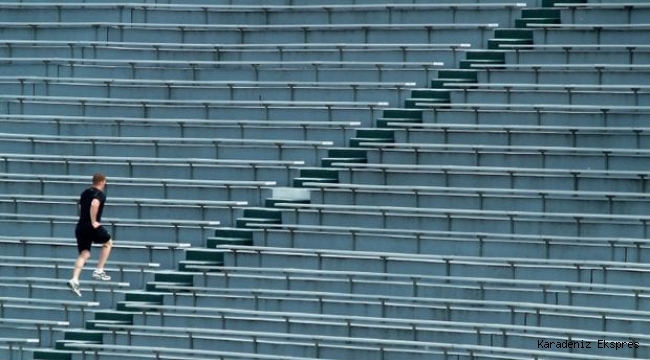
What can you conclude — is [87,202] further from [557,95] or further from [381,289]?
[557,95]

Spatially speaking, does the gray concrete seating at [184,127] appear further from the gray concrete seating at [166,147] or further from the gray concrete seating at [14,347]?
the gray concrete seating at [14,347]

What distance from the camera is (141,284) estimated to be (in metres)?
15.3

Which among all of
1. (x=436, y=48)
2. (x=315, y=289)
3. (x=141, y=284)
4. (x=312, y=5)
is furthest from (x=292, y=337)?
(x=312, y=5)

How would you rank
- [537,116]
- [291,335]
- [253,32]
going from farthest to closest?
[253,32], [537,116], [291,335]

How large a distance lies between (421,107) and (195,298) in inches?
119

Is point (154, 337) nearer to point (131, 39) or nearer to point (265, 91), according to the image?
point (265, 91)

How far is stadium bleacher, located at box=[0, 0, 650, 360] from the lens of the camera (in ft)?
45.5

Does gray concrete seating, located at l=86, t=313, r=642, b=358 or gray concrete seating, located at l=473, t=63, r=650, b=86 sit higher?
gray concrete seating, located at l=473, t=63, r=650, b=86

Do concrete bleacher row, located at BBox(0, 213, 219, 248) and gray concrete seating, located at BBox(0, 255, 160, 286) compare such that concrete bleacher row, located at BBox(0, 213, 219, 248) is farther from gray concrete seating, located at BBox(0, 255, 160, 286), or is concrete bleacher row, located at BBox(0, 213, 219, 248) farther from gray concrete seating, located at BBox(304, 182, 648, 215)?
gray concrete seating, located at BBox(304, 182, 648, 215)

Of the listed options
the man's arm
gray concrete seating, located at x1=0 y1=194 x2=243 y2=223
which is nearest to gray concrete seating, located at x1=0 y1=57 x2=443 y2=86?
gray concrete seating, located at x1=0 y1=194 x2=243 y2=223

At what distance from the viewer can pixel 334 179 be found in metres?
15.8

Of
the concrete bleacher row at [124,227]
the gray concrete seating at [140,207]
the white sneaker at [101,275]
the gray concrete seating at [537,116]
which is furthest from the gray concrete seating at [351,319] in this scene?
the gray concrete seating at [537,116]

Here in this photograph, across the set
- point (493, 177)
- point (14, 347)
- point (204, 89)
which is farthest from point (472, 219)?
point (14, 347)

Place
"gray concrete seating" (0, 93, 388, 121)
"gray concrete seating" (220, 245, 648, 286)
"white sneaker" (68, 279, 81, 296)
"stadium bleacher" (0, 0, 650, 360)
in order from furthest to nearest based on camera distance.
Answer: "gray concrete seating" (0, 93, 388, 121)
"white sneaker" (68, 279, 81, 296)
"stadium bleacher" (0, 0, 650, 360)
"gray concrete seating" (220, 245, 648, 286)
